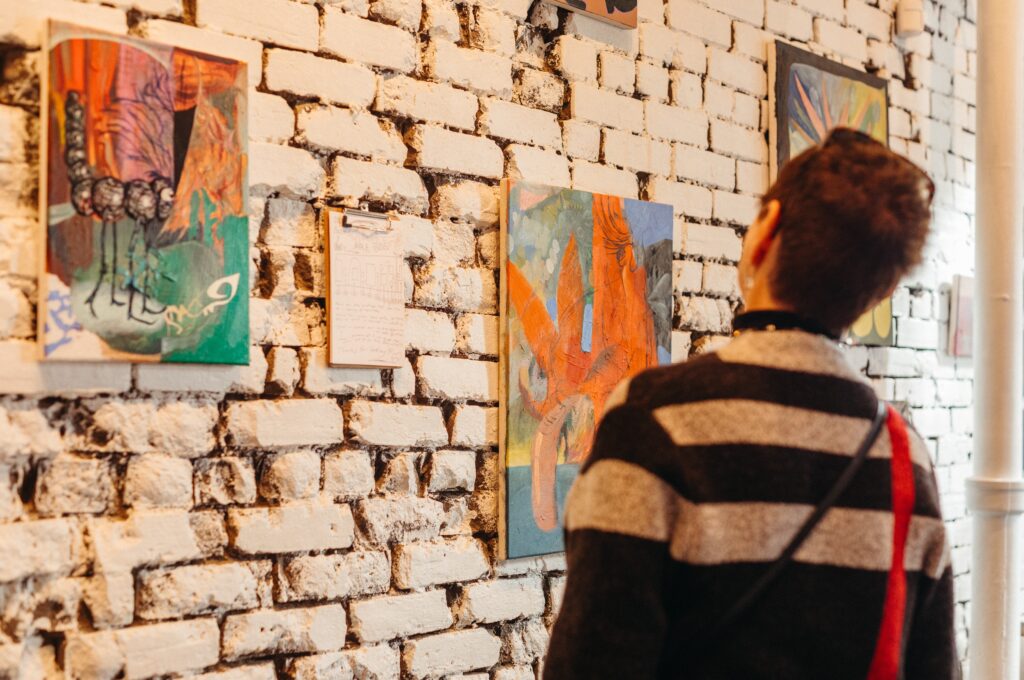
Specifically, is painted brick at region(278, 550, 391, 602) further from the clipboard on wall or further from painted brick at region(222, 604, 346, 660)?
the clipboard on wall

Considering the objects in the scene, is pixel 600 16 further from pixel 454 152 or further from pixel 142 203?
pixel 142 203

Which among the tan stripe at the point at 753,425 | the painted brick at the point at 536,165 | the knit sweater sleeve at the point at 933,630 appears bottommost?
the knit sweater sleeve at the point at 933,630

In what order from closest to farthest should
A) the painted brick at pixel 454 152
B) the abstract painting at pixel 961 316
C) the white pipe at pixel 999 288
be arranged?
the painted brick at pixel 454 152 < the white pipe at pixel 999 288 < the abstract painting at pixel 961 316

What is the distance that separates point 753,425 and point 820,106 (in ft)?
7.10

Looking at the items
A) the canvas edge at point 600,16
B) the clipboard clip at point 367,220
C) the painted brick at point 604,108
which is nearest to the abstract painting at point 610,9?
the canvas edge at point 600,16

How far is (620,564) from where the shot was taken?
3.53 ft

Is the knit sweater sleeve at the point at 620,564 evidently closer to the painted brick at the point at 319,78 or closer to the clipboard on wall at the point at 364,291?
the clipboard on wall at the point at 364,291

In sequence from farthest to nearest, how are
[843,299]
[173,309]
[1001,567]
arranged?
1. [1001,567]
2. [173,309]
3. [843,299]

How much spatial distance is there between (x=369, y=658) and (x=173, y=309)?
0.76m

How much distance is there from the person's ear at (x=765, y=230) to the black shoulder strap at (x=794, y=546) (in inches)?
8.9

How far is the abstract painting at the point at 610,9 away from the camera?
2.40 metres

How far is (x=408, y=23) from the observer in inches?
83.2

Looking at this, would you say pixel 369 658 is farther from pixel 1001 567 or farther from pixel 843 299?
pixel 1001 567

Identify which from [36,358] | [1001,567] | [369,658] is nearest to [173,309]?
[36,358]
